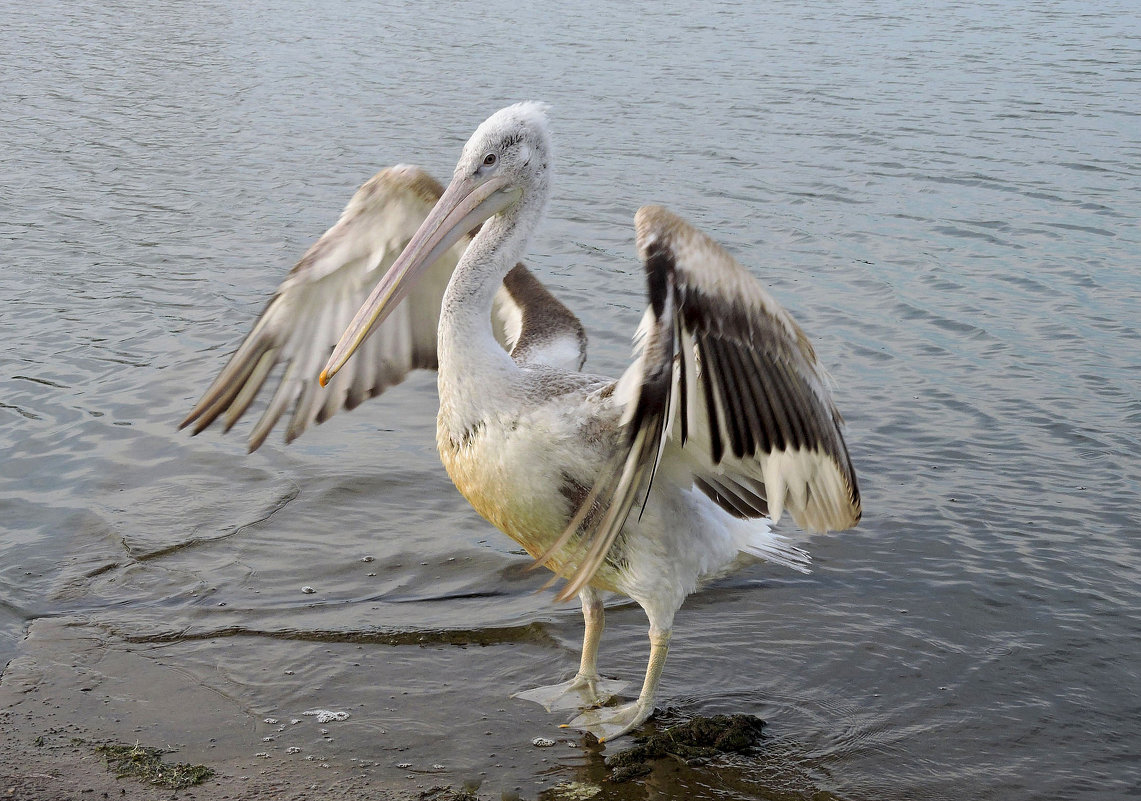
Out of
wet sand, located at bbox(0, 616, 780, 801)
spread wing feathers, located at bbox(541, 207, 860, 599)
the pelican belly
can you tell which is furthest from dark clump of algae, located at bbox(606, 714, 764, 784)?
spread wing feathers, located at bbox(541, 207, 860, 599)

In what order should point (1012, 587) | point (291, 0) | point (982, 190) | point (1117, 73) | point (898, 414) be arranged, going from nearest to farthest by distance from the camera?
point (1012, 587) → point (898, 414) → point (982, 190) → point (1117, 73) → point (291, 0)

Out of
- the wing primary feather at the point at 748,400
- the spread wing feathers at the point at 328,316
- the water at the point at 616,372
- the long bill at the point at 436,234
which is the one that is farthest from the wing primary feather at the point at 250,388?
the wing primary feather at the point at 748,400

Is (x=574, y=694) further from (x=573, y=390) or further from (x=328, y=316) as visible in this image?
(x=328, y=316)

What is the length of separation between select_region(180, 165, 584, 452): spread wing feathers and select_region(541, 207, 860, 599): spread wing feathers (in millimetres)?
1305

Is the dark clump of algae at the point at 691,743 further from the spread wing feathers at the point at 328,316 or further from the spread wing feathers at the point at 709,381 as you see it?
the spread wing feathers at the point at 328,316

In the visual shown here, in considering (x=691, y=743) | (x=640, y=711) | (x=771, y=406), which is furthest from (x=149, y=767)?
(x=771, y=406)

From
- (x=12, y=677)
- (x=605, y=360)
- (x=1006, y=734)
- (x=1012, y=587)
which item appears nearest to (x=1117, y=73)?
(x=605, y=360)

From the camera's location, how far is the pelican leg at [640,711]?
3859 mm

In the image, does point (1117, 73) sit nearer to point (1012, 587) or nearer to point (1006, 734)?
point (1012, 587)

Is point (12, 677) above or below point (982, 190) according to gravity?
below

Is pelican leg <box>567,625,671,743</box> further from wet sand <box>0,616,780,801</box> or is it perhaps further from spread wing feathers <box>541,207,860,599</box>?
spread wing feathers <box>541,207,860,599</box>

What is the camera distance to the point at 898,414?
645 cm

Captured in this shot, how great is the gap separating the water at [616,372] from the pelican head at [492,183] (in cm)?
146

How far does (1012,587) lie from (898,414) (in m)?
1.66
